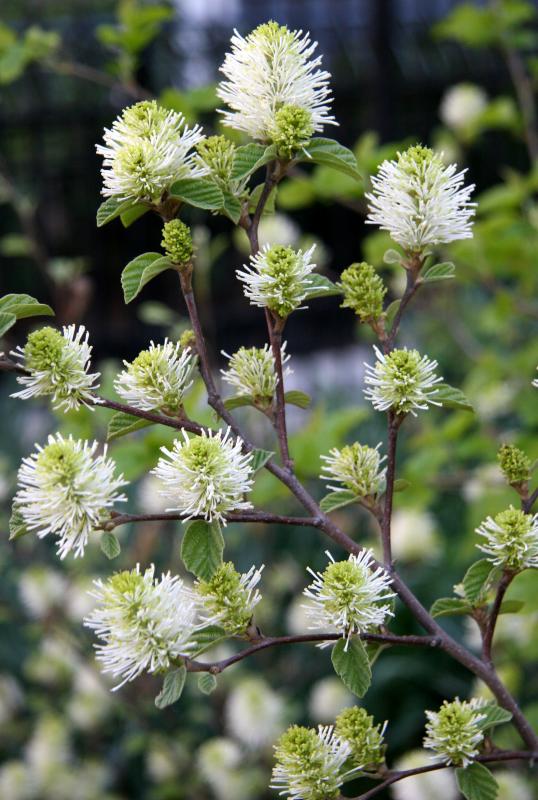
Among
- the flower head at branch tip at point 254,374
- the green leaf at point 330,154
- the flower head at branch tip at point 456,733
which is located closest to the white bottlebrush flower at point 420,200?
the green leaf at point 330,154

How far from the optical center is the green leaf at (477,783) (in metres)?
0.77

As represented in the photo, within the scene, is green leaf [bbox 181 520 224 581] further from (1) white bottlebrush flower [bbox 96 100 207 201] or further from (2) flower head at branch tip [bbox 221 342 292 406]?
(1) white bottlebrush flower [bbox 96 100 207 201]

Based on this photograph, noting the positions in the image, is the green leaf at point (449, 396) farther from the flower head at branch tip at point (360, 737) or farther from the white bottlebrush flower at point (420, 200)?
the flower head at branch tip at point (360, 737)

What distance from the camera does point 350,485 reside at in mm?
820

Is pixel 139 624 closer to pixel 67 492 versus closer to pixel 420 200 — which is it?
pixel 67 492

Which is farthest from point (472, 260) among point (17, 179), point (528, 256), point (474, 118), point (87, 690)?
point (17, 179)

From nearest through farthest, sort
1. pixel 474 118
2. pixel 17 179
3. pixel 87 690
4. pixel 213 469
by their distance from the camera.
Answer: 1. pixel 213 469
2. pixel 87 690
3. pixel 474 118
4. pixel 17 179

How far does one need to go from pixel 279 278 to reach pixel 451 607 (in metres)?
0.30

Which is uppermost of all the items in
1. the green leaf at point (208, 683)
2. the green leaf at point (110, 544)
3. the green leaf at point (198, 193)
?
the green leaf at point (198, 193)

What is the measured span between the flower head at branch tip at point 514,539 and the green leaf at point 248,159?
12.6 inches

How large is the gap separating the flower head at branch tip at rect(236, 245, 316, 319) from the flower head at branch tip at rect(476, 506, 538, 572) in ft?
0.73

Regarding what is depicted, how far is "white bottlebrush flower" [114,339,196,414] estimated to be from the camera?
75 centimetres

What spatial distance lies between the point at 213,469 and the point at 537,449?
3.61 feet

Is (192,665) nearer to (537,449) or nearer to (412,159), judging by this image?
(412,159)
